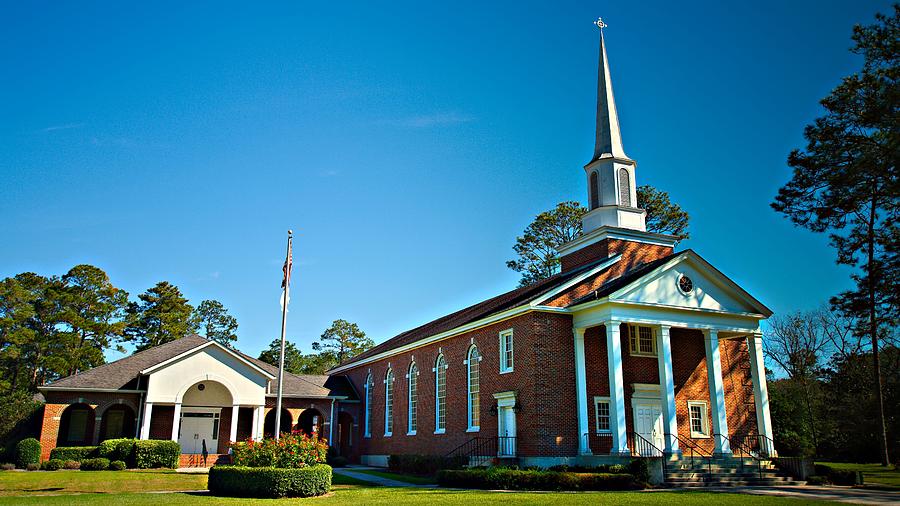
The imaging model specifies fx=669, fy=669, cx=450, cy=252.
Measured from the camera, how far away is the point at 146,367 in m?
36.0

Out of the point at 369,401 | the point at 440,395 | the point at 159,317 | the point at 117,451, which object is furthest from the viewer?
the point at 159,317

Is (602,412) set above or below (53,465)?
above

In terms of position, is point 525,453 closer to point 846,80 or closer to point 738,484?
point 738,484

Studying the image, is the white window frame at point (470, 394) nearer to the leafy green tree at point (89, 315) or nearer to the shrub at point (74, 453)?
the shrub at point (74, 453)

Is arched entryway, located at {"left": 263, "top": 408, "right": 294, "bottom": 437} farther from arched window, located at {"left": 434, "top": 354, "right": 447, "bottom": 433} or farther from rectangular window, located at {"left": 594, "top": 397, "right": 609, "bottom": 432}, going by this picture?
rectangular window, located at {"left": 594, "top": 397, "right": 609, "bottom": 432}

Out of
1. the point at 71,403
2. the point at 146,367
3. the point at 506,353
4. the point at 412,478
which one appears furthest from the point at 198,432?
the point at 506,353

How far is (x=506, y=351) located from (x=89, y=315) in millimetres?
46590

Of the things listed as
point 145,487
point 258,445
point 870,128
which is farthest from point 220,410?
point 870,128

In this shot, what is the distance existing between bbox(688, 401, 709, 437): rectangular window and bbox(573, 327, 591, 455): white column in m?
5.54

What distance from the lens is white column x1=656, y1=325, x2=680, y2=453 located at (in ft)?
77.6

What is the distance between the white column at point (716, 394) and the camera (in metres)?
24.7

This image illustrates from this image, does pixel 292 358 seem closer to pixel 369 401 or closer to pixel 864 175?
pixel 369 401

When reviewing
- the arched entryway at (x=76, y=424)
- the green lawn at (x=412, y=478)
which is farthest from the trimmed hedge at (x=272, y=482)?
the arched entryway at (x=76, y=424)

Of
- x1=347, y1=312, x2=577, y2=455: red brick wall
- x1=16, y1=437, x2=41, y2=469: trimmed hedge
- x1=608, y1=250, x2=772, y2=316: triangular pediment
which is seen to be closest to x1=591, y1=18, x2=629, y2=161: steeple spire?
x1=608, y1=250, x2=772, y2=316: triangular pediment
